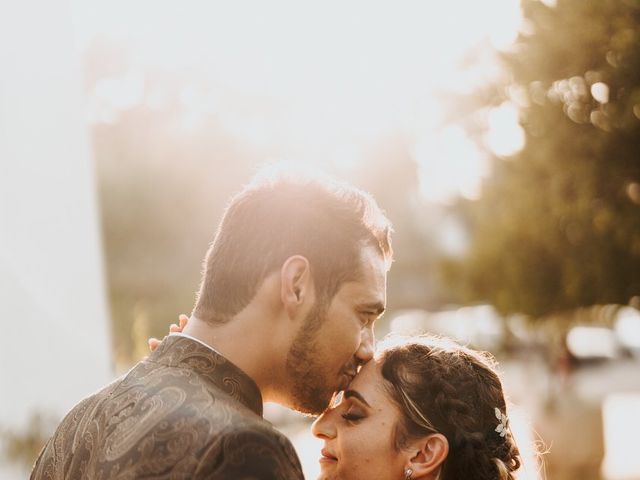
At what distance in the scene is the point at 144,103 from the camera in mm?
28719

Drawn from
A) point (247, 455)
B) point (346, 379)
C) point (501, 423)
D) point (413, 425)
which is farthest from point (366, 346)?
point (247, 455)

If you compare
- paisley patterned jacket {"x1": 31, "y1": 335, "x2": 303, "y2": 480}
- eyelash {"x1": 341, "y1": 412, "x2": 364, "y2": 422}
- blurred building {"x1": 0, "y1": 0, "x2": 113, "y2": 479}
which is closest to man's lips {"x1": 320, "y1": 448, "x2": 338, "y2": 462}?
eyelash {"x1": 341, "y1": 412, "x2": 364, "y2": 422}

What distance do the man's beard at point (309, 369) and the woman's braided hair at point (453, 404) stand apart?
501 mm

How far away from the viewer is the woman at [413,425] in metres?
3.38

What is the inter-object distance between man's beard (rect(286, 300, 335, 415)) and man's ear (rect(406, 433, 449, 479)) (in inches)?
20.8

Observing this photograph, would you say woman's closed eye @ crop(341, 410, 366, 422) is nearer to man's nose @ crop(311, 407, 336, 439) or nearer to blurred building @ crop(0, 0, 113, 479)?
man's nose @ crop(311, 407, 336, 439)

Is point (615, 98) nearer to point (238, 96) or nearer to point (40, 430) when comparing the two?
point (40, 430)

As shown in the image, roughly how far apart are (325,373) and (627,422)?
53.4 feet

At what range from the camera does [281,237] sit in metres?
2.70

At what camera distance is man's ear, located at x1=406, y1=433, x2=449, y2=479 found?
339 centimetres

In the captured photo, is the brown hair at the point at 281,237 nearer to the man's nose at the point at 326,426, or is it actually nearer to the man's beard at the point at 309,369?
the man's beard at the point at 309,369

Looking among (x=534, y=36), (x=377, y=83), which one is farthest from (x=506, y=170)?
(x=377, y=83)

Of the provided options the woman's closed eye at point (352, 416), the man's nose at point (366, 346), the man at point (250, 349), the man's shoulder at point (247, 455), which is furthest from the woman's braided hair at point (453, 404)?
the man's shoulder at point (247, 455)

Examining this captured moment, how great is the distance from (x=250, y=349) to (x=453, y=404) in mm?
1006
